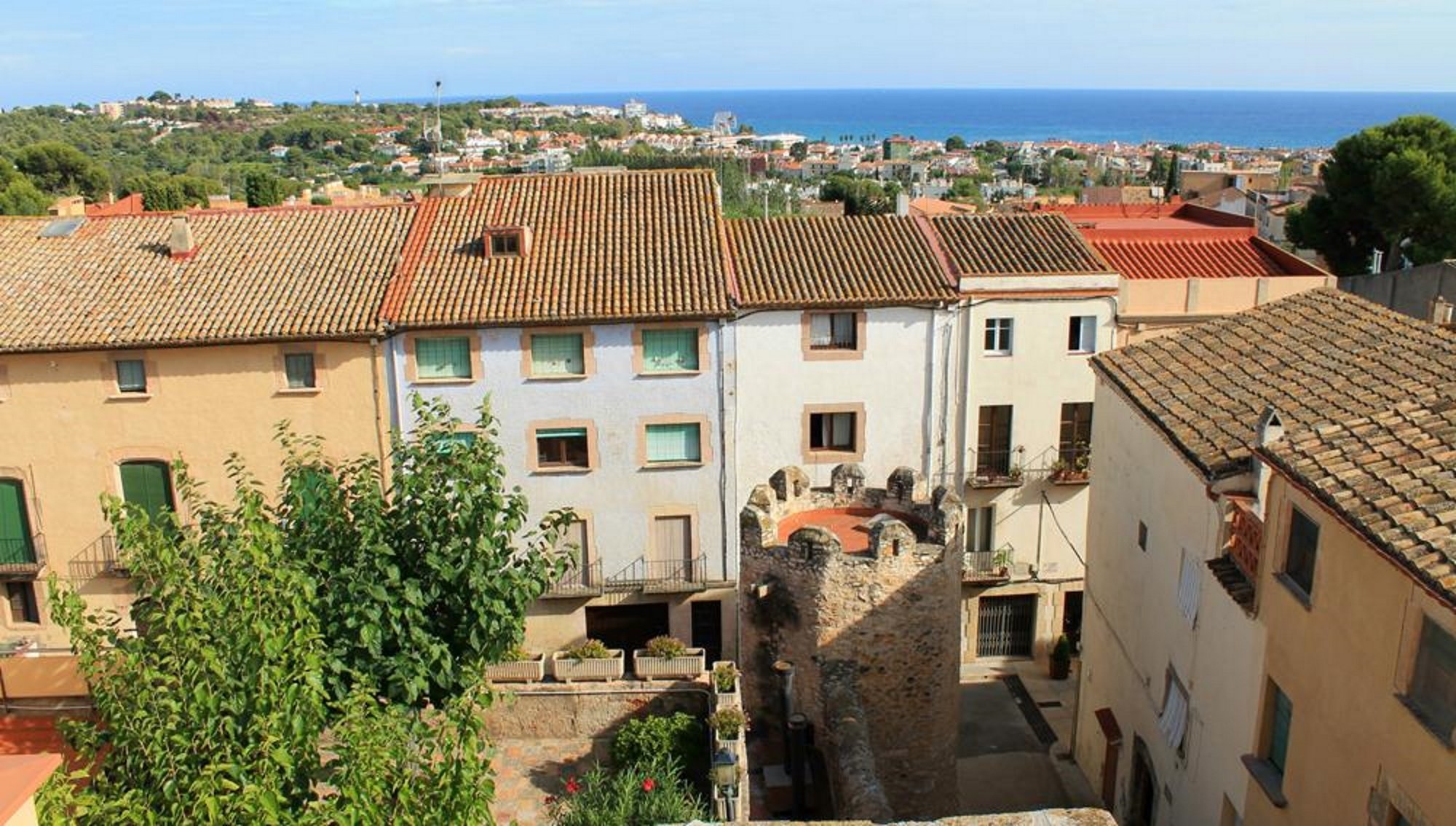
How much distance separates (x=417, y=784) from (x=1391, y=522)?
11.1 meters

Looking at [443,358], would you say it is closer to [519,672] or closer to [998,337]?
[519,672]

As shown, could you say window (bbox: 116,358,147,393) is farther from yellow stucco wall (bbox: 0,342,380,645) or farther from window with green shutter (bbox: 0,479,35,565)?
window with green shutter (bbox: 0,479,35,565)

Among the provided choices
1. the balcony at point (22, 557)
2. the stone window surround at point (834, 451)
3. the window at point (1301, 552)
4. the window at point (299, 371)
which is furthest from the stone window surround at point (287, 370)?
the window at point (1301, 552)

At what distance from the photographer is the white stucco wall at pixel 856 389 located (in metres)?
30.5

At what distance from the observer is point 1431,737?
1198 cm

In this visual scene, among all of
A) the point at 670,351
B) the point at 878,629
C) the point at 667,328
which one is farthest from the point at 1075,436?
the point at 878,629

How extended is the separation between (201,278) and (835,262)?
17.0 m

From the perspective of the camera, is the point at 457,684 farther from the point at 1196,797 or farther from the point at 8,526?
the point at 8,526

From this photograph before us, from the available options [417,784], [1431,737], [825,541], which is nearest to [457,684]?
[417,784]

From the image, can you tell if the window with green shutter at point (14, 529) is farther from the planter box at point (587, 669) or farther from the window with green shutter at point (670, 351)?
the window with green shutter at point (670, 351)

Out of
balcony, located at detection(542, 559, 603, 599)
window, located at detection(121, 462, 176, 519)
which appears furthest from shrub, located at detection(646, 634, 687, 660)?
window, located at detection(121, 462, 176, 519)

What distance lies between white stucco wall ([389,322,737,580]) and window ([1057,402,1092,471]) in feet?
31.7

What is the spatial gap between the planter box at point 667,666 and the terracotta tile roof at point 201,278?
37.1 feet

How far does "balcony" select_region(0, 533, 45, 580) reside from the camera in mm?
29641
